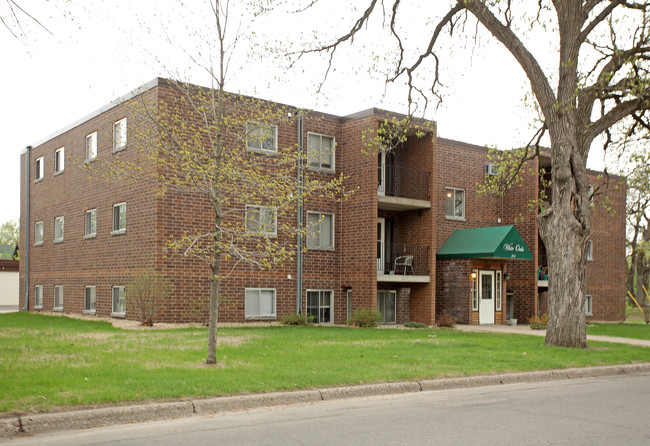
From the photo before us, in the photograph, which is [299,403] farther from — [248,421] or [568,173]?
[568,173]

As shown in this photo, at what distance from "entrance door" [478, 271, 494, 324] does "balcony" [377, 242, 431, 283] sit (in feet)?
8.46

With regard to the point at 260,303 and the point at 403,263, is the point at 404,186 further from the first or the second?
the point at 260,303

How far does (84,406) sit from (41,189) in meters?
23.3

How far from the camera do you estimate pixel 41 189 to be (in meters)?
28.4

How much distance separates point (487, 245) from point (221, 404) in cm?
1680

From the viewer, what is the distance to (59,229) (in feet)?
87.5

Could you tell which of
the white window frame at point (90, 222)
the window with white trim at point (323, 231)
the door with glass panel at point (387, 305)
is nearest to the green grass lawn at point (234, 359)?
the window with white trim at point (323, 231)

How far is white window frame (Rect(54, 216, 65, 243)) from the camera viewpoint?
26.2m

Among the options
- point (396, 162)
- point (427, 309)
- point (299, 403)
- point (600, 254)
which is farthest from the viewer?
point (600, 254)

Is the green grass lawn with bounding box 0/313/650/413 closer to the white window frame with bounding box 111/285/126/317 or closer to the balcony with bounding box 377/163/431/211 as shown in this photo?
the white window frame with bounding box 111/285/126/317

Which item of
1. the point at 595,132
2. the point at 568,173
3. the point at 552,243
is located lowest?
the point at 552,243

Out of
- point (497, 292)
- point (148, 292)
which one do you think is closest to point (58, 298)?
point (148, 292)

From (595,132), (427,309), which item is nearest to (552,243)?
(595,132)

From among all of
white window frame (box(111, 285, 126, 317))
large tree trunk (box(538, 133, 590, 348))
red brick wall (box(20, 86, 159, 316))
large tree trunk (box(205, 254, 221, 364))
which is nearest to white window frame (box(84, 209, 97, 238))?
red brick wall (box(20, 86, 159, 316))
